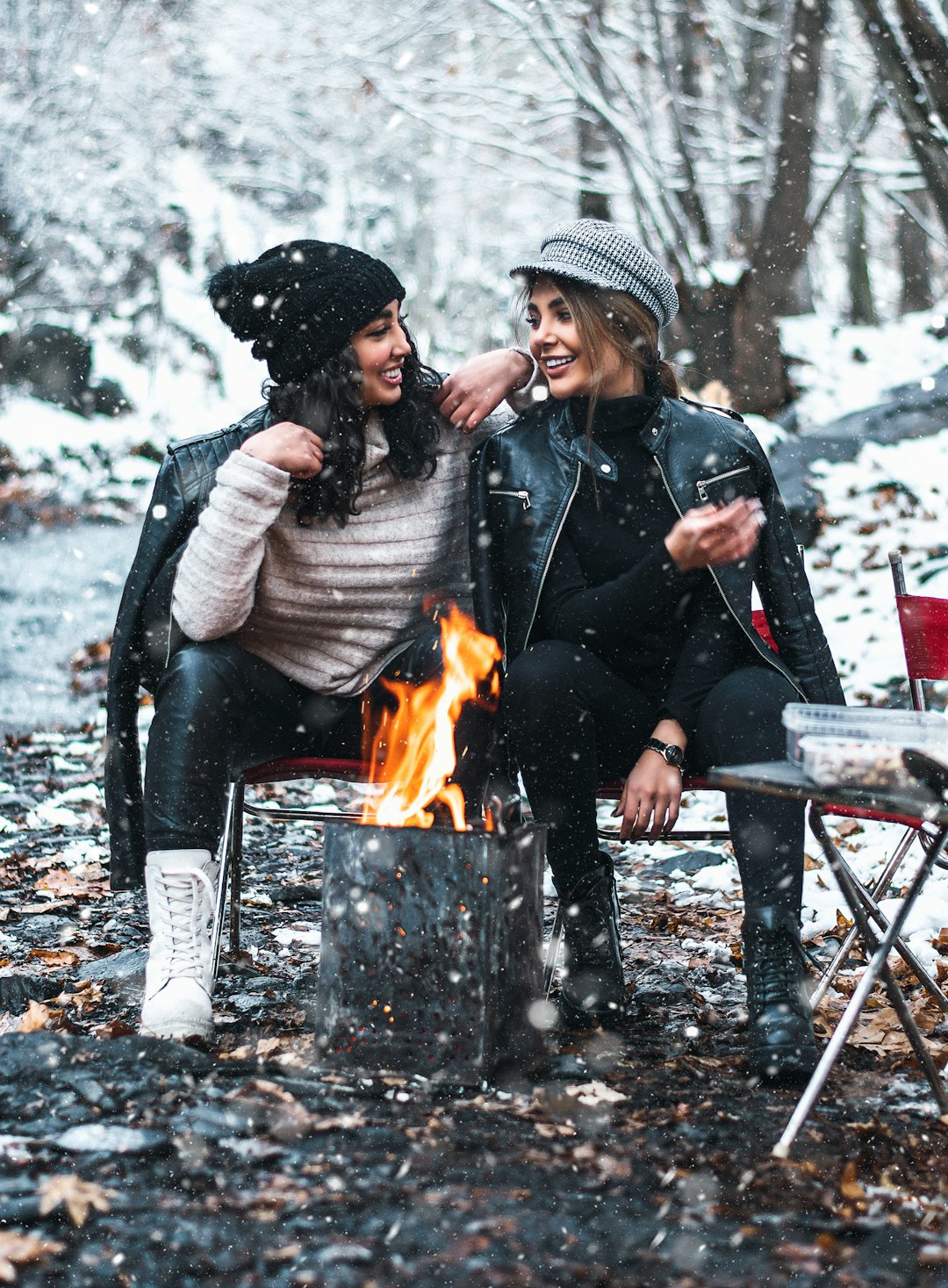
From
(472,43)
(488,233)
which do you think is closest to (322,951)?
(472,43)

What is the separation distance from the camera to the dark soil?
201 cm

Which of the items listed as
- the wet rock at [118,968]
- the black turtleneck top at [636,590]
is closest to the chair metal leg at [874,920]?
the black turtleneck top at [636,590]

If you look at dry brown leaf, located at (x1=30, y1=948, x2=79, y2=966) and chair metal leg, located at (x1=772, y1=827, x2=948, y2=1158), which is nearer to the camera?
chair metal leg, located at (x1=772, y1=827, x2=948, y2=1158)

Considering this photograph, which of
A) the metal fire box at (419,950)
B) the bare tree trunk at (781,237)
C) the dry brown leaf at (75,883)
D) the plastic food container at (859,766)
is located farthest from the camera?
the bare tree trunk at (781,237)

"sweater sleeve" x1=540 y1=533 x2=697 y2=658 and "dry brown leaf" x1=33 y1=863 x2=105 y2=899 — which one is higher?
"sweater sleeve" x1=540 y1=533 x2=697 y2=658

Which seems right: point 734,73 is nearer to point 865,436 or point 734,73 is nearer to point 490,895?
point 865,436

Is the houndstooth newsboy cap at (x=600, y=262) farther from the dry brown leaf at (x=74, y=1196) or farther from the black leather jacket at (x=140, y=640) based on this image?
the dry brown leaf at (x=74, y=1196)

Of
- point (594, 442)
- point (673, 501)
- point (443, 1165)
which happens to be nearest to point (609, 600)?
point (673, 501)

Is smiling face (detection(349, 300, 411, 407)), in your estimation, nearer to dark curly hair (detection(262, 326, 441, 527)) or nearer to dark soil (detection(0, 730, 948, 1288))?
dark curly hair (detection(262, 326, 441, 527))

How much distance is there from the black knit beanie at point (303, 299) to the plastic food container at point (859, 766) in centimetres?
181

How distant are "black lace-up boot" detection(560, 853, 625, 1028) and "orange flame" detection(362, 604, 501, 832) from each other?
0.39 meters

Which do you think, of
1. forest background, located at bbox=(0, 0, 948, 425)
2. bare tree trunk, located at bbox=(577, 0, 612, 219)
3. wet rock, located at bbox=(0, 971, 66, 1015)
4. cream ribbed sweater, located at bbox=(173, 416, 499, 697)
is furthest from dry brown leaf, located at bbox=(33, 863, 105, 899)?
bare tree trunk, located at bbox=(577, 0, 612, 219)

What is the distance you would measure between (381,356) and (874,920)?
75.4 inches

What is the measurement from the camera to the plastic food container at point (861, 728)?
2.37m
